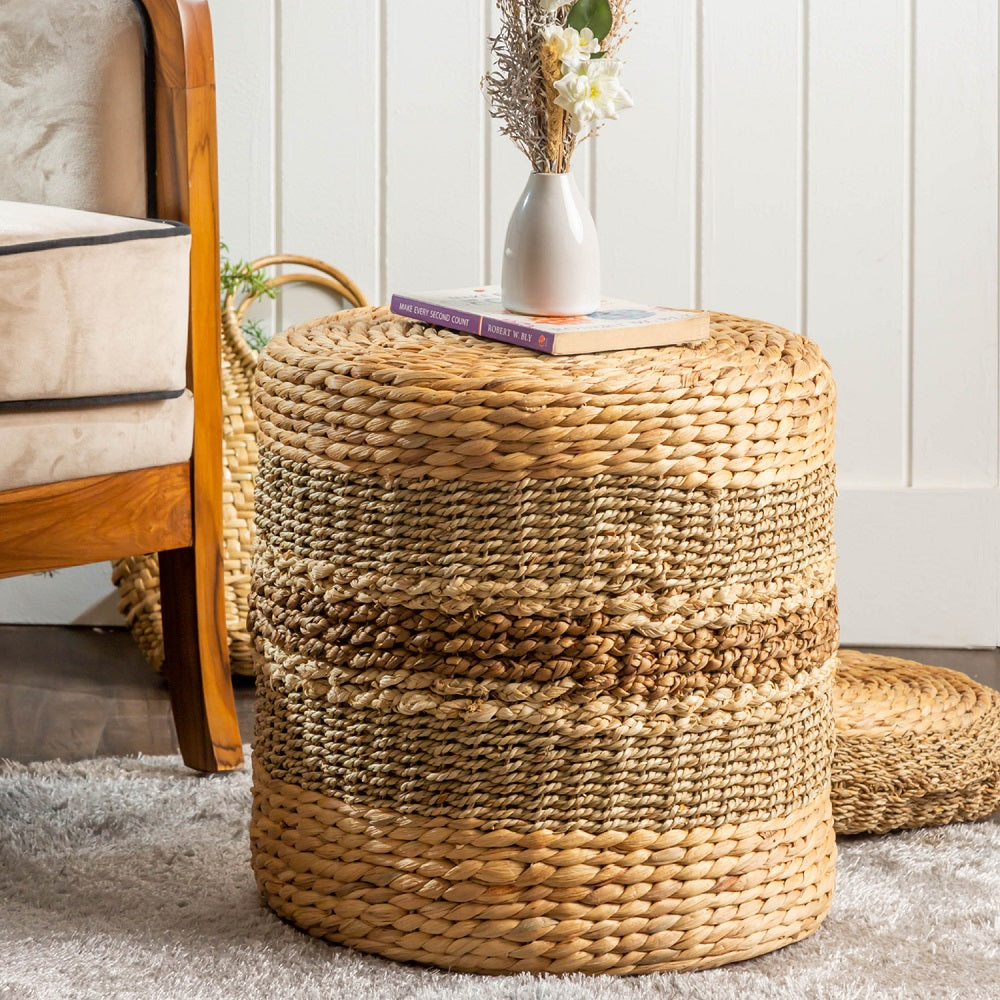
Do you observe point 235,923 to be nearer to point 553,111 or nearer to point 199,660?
point 199,660

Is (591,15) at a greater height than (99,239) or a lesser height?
greater

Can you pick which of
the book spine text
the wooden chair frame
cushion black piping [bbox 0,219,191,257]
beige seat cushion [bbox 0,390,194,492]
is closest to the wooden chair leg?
the wooden chair frame

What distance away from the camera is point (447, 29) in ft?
5.98

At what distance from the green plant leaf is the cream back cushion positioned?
1.62 ft

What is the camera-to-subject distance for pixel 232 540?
164cm

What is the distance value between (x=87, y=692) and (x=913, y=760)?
3.15ft

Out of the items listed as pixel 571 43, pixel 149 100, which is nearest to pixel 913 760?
pixel 571 43

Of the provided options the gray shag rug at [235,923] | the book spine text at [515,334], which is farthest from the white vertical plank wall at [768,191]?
the book spine text at [515,334]

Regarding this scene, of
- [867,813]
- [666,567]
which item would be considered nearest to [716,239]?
[867,813]

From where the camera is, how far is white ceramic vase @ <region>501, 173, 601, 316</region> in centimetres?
108

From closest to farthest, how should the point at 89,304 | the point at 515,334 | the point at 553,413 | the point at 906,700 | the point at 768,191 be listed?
1. the point at 553,413
2. the point at 515,334
3. the point at 89,304
4. the point at 906,700
5. the point at 768,191

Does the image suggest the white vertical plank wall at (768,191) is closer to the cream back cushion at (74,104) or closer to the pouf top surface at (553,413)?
the cream back cushion at (74,104)

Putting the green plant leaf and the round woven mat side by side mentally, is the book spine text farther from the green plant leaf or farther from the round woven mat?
the round woven mat

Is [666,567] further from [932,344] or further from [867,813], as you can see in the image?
[932,344]
